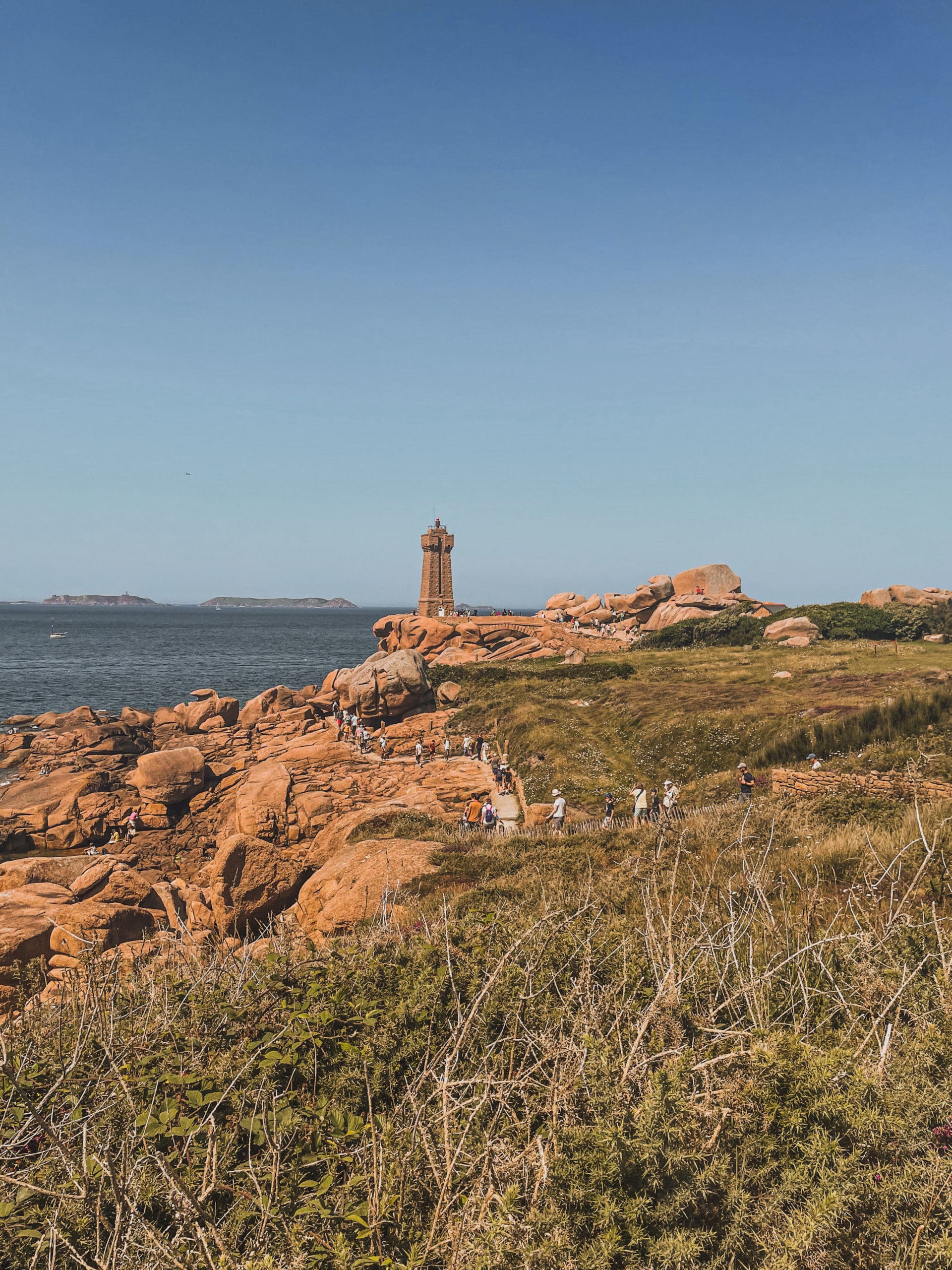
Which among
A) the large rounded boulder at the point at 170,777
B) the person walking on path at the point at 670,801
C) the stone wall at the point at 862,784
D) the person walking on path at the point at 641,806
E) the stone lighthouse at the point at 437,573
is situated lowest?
the large rounded boulder at the point at 170,777

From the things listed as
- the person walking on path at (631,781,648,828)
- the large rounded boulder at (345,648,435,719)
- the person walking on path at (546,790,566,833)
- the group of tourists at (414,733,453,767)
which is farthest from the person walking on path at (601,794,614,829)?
the large rounded boulder at (345,648,435,719)

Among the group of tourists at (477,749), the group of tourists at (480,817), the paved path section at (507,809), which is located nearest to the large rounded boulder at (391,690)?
the group of tourists at (477,749)

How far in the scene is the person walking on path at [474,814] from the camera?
19.5 meters

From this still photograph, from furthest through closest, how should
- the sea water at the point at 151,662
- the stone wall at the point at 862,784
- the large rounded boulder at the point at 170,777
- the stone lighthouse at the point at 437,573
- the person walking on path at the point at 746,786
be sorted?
the stone lighthouse at the point at 437,573, the sea water at the point at 151,662, the large rounded boulder at the point at 170,777, the person walking on path at the point at 746,786, the stone wall at the point at 862,784

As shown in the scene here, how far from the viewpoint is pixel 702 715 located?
2580 centimetres

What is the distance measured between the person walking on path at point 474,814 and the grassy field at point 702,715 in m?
2.32

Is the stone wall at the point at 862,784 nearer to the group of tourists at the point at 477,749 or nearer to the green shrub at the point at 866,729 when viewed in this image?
the green shrub at the point at 866,729

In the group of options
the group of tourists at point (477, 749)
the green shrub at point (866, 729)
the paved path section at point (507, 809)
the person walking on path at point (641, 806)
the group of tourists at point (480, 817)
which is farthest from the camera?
the group of tourists at point (477, 749)

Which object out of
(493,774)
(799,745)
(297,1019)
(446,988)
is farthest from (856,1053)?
(493,774)

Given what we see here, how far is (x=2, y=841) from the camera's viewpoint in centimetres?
2462

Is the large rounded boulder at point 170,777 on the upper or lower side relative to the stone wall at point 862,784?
lower

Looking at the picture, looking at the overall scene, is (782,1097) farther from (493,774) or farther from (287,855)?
(493,774)

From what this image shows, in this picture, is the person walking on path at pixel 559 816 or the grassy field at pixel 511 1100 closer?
the grassy field at pixel 511 1100

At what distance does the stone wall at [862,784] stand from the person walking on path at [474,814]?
8.33 metres
